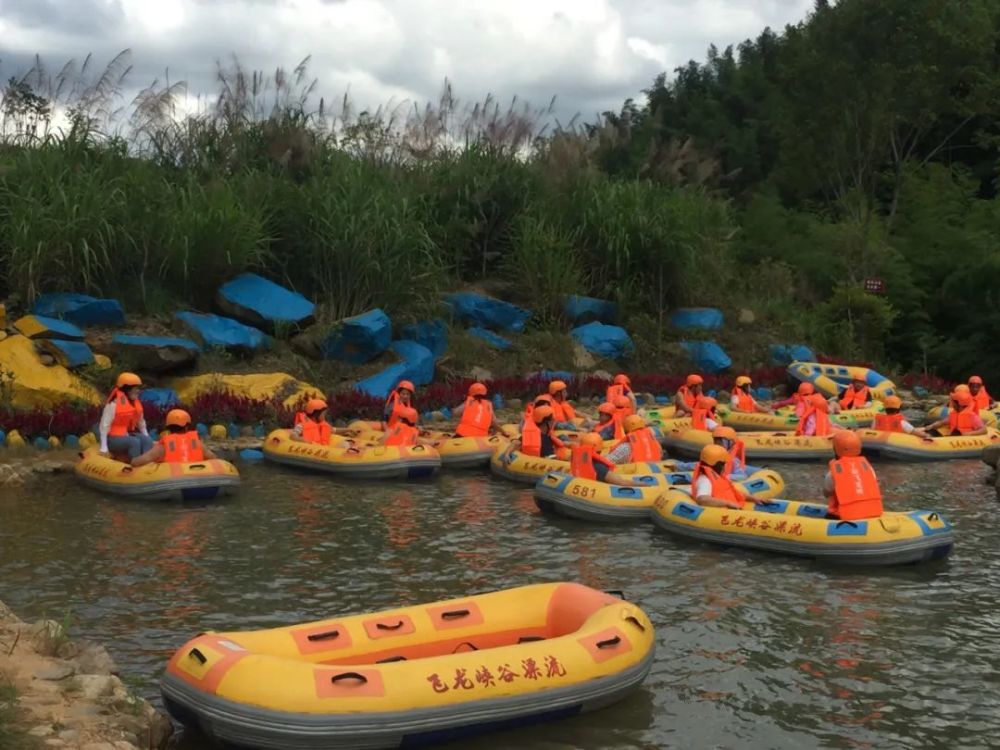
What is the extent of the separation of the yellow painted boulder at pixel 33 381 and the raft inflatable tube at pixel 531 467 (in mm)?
5281

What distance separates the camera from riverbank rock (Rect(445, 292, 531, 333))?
19688 mm

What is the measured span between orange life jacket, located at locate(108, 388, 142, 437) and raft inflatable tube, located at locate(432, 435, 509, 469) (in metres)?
3.41

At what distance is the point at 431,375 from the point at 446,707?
12325 mm

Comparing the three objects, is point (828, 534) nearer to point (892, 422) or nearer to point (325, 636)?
point (325, 636)

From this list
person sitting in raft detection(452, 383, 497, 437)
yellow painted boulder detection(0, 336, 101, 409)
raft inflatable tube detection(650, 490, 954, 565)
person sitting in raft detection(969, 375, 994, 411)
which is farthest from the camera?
person sitting in raft detection(969, 375, 994, 411)

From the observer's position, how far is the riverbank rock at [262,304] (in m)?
17.1

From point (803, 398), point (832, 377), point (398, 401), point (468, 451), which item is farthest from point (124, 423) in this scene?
point (832, 377)

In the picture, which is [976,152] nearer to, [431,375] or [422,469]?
[431,375]

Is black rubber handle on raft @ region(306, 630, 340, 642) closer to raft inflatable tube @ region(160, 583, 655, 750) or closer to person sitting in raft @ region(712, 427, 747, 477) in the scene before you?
raft inflatable tube @ region(160, 583, 655, 750)

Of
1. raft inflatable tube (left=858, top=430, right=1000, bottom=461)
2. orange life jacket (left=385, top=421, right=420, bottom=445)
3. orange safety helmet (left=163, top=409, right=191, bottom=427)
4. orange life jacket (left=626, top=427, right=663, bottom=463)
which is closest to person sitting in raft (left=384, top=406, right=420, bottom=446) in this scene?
orange life jacket (left=385, top=421, right=420, bottom=445)

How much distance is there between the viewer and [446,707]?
535 cm

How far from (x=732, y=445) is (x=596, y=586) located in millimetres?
3475

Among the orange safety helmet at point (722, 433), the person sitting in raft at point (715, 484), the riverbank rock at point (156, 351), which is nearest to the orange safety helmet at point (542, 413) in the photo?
the orange safety helmet at point (722, 433)

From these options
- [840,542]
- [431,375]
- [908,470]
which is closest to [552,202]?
[431,375]
